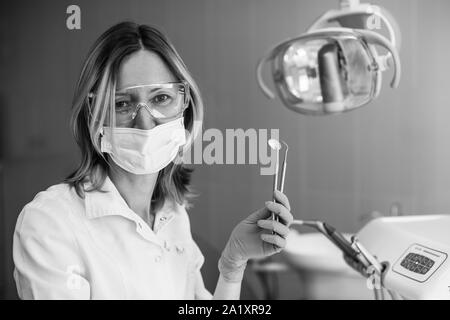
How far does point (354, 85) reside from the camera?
4.32 feet

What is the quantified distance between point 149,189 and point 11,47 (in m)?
0.51

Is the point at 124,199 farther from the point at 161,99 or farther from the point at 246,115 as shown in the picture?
the point at 246,115

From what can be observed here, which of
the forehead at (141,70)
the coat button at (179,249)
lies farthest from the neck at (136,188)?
the forehead at (141,70)

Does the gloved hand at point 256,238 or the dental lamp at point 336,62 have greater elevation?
the dental lamp at point 336,62

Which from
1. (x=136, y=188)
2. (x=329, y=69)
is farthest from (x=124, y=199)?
(x=329, y=69)

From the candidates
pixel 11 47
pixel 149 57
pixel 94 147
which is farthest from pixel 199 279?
pixel 11 47

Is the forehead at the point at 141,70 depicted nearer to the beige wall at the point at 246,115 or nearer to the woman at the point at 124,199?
the woman at the point at 124,199

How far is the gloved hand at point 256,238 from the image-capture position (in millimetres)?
1175

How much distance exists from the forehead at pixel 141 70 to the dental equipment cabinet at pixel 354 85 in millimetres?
318

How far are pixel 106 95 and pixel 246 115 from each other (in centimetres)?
39

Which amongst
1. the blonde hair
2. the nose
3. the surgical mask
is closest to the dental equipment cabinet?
the surgical mask

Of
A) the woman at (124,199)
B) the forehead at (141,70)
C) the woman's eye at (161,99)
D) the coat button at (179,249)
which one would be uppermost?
the forehead at (141,70)

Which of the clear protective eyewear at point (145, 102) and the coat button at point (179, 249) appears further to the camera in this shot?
the coat button at point (179, 249)

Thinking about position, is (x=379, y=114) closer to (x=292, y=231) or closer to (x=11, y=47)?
(x=292, y=231)
